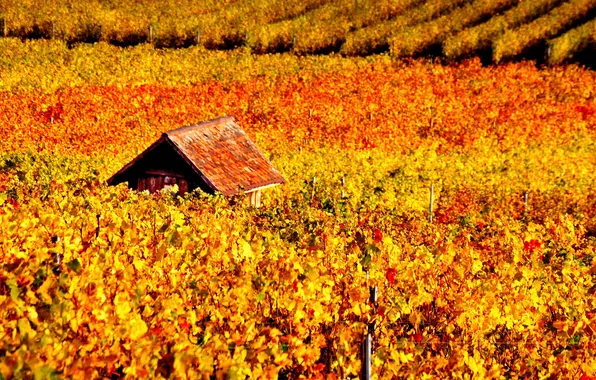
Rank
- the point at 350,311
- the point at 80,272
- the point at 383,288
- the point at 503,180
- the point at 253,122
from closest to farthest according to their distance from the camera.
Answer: the point at 80,272 < the point at 350,311 < the point at 383,288 < the point at 503,180 < the point at 253,122

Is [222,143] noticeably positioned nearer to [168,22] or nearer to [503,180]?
[503,180]

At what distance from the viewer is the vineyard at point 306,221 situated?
8.86 metres

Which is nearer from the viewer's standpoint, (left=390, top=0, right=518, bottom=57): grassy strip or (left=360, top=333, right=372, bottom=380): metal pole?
(left=360, top=333, right=372, bottom=380): metal pole

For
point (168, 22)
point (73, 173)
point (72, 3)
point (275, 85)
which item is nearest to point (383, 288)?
point (73, 173)

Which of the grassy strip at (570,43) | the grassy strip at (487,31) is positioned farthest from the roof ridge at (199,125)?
the grassy strip at (570,43)

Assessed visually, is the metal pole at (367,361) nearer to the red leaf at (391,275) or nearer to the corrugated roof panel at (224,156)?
the red leaf at (391,275)

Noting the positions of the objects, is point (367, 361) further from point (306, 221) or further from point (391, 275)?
point (306, 221)

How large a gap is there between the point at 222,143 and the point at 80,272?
1600 cm

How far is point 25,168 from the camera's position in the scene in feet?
104

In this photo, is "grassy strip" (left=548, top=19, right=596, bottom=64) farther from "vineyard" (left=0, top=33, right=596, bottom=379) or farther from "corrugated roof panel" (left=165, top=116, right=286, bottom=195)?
"corrugated roof panel" (left=165, top=116, right=286, bottom=195)

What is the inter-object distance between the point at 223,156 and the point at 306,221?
455cm

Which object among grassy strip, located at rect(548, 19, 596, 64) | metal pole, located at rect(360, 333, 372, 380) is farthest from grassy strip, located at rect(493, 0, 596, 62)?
metal pole, located at rect(360, 333, 372, 380)

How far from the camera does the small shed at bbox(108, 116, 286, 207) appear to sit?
23.3 metres

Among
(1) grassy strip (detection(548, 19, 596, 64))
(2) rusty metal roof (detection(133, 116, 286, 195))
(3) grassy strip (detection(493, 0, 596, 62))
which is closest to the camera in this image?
(2) rusty metal roof (detection(133, 116, 286, 195))
